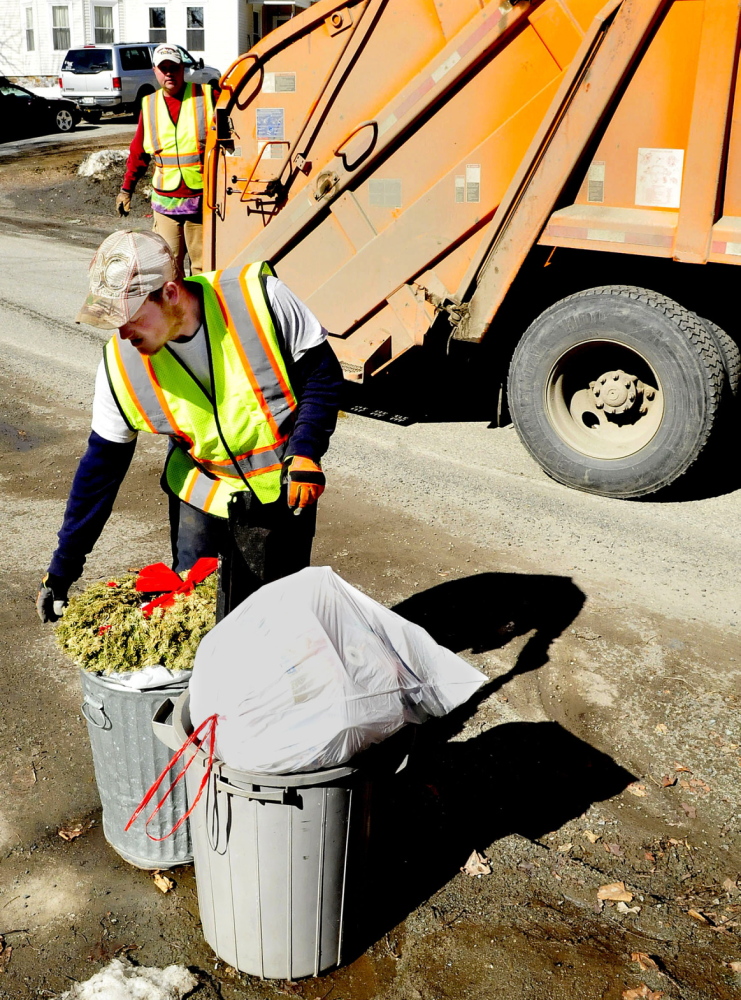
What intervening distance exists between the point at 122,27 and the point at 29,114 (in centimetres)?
759

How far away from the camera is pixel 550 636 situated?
13.6ft

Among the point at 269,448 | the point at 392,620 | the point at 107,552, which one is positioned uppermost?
the point at 269,448

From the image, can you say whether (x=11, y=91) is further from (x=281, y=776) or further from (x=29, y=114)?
(x=281, y=776)

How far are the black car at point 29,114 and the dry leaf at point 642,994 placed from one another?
23.2 meters

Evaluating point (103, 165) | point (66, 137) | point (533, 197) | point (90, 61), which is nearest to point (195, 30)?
point (90, 61)

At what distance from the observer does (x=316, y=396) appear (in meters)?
2.89

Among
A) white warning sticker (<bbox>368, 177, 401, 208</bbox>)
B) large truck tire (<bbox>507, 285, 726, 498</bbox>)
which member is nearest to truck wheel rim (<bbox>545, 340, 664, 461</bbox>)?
large truck tire (<bbox>507, 285, 726, 498</bbox>)

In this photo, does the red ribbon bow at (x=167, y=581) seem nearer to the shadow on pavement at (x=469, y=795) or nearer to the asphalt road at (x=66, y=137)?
the shadow on pavement at (x=469, y=795)

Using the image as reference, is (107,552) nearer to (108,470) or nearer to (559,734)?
(108,470)

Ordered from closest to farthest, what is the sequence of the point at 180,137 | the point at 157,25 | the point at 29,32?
1. the point at 180,137
2. the point at 157,25
3. the point at 29,32

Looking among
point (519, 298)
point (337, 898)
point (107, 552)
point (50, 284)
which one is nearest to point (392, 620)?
point (337, 898)

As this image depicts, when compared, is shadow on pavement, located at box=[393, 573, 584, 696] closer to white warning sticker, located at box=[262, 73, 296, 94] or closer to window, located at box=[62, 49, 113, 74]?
white warning sticker, located at box=[262, 73, 296, 94]

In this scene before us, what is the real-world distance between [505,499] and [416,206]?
1.73 meters

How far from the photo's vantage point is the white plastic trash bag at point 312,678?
2197 mm
